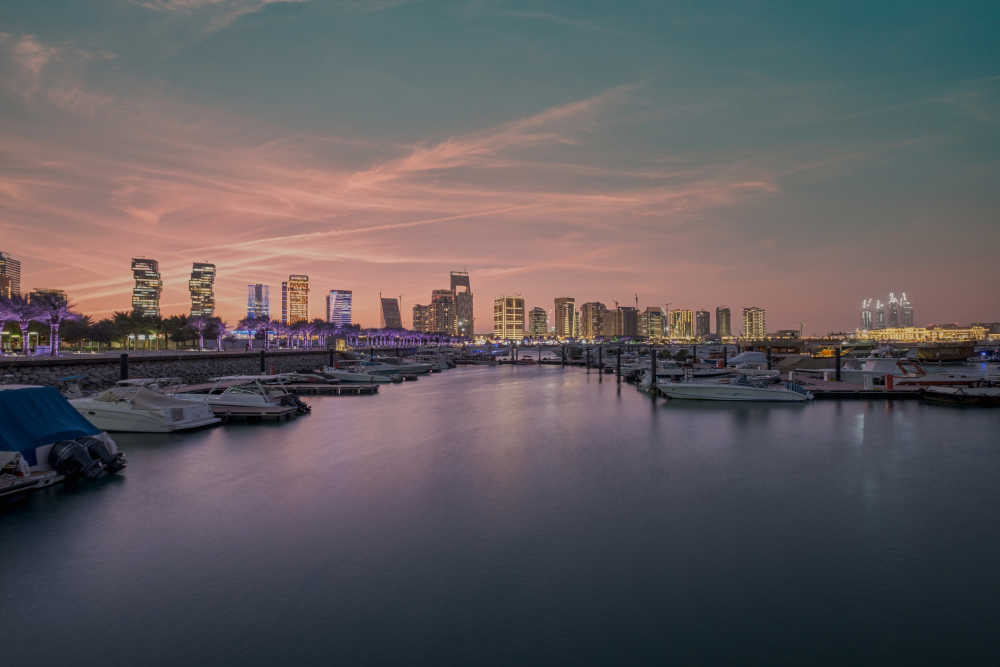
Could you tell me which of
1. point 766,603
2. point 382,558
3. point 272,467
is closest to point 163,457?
point 272,467

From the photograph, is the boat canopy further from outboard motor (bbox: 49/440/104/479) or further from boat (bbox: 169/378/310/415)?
boat (bbox: 169/378/310/415)

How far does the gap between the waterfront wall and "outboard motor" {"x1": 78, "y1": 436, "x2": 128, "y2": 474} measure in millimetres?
26371

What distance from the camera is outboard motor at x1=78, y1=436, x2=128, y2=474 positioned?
1734 centimetres

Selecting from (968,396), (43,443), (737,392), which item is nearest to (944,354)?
(968,396)

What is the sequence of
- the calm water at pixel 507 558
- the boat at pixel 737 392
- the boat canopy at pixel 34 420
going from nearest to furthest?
the calm water at pixel 507 558 < the boat canopy at pixel 34 420 < the boat at pixel 737 392

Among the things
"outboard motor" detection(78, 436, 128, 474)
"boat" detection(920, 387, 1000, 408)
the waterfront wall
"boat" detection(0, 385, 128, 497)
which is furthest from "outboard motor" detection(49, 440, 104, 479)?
"boat" detection(920, 387, 1000, 408)

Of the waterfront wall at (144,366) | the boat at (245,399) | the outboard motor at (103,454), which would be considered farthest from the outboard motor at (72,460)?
the waterfront wall at (144,366)

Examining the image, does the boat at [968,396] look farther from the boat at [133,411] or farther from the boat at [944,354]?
the boat at [944,354]

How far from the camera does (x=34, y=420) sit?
1555 cm

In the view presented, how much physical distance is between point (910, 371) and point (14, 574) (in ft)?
198

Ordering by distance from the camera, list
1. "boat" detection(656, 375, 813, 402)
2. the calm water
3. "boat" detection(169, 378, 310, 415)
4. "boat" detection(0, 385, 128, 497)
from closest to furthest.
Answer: the calm water < "boat" detection(0, 385, 128, 497) < "boat" detection(169, 378, 310, 415) < "boat" detection(656, 375, 813, 402)

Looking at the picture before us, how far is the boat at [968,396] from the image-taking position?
3809 cm

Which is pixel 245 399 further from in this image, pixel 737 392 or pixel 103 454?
pixel 737 392

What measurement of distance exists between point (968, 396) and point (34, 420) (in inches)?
2054
